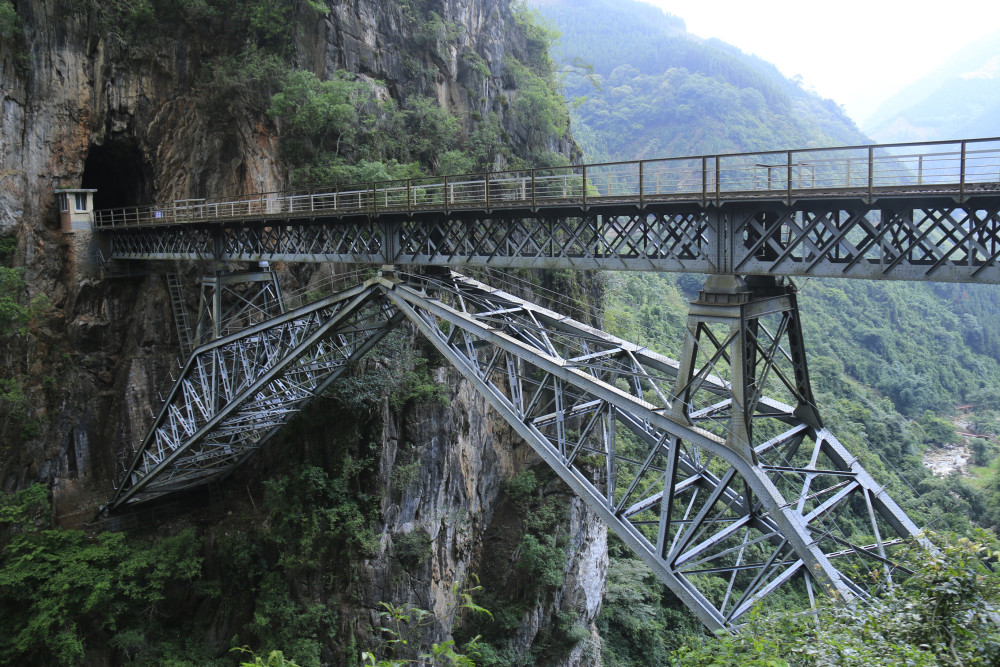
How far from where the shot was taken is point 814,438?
10688 mm

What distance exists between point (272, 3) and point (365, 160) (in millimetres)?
7019

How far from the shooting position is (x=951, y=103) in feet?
381

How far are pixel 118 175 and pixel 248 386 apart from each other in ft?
46.2

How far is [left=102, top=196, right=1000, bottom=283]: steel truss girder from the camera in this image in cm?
828

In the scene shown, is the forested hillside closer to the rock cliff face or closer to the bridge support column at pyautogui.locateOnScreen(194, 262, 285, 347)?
the rock cliff face

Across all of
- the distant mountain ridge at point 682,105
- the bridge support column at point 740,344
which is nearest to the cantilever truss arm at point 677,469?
the bridge support column at point 740,344

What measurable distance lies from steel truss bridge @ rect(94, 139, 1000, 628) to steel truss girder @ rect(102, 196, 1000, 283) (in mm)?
36

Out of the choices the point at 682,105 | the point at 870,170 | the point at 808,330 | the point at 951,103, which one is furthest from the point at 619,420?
the point at 951,103

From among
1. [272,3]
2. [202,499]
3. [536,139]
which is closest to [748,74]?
[536,139]

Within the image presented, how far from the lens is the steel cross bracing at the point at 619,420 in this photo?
9.20m

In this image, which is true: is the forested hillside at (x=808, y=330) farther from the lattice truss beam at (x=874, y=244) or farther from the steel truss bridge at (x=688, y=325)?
the lattice truss beam at (x=874, y=244)

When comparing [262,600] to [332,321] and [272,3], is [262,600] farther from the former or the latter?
[272,3]

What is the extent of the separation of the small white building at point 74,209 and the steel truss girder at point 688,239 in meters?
7.22

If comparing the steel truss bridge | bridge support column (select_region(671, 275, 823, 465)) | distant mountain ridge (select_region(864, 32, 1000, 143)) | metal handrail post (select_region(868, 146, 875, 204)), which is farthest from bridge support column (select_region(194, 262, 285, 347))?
distant mountain ridge (select_region(864, 32, 1000, 143))
